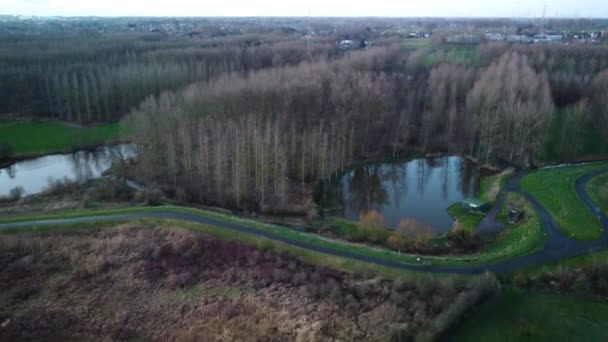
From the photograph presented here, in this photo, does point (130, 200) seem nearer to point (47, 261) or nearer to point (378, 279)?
point (47, 261)

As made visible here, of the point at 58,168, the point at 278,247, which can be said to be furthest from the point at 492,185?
the point at 58,168

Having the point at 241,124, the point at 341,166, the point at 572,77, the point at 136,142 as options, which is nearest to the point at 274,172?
the point at 241,124

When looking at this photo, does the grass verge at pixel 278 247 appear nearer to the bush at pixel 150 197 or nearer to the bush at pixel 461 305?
the bush at pixel 461 305

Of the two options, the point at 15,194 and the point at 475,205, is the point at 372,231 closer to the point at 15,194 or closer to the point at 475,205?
the point at 475,205

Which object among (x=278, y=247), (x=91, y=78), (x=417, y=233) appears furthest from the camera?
(x=91, y=78)

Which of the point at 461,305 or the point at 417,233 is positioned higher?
the point at 461,305

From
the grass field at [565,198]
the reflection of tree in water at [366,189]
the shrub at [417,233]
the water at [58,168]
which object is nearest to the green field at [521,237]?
the grass field at [565,198]

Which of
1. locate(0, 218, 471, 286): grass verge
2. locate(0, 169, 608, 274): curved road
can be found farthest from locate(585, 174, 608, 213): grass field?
locate(0, 218, 471, 286): grass verge

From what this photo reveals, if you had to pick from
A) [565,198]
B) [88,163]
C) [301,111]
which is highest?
[301,111]
